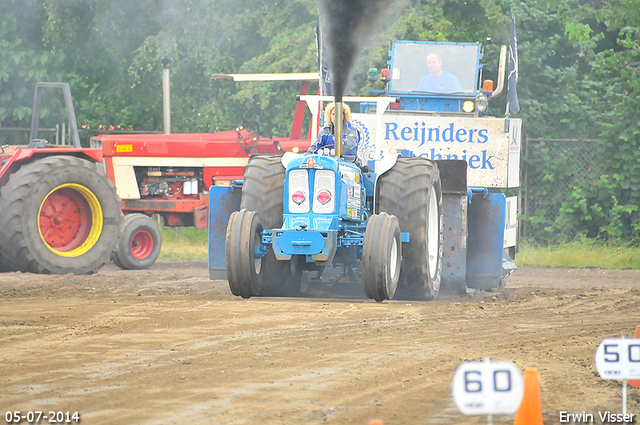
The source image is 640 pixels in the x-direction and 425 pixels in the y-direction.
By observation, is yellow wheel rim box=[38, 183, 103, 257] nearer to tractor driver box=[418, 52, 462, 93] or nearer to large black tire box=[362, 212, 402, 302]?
large black tire box=[362, 212, 402, 302]

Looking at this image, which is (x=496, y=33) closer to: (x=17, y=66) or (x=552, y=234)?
(x=552, y=234)

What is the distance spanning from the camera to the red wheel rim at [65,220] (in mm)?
11391

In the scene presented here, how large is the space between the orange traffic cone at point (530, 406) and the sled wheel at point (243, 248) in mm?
4404

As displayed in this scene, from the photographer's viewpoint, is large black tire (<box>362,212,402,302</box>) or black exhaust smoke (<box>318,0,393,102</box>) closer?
large black tire (<box>362,212,402,302</box>)

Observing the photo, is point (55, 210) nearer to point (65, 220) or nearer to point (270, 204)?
point (65, 220)

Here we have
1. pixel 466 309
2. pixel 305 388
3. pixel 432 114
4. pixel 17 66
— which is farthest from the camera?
pixel 17 66

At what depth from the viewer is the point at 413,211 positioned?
9.03 metres

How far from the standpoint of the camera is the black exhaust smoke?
9.00m

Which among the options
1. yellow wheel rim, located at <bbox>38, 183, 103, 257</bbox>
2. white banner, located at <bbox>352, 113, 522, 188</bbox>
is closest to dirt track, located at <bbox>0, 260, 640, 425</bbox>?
yellow wheel rim, located at <bbox>38, 183, 103, 257</bbox>

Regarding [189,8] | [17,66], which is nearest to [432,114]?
[189,8]

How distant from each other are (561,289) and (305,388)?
6.03 metres

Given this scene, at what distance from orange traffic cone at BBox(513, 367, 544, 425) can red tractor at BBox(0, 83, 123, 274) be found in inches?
299

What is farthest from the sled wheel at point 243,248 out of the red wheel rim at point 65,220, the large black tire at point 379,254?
the red wheel rim at point 65,220

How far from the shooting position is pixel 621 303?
9148mm
